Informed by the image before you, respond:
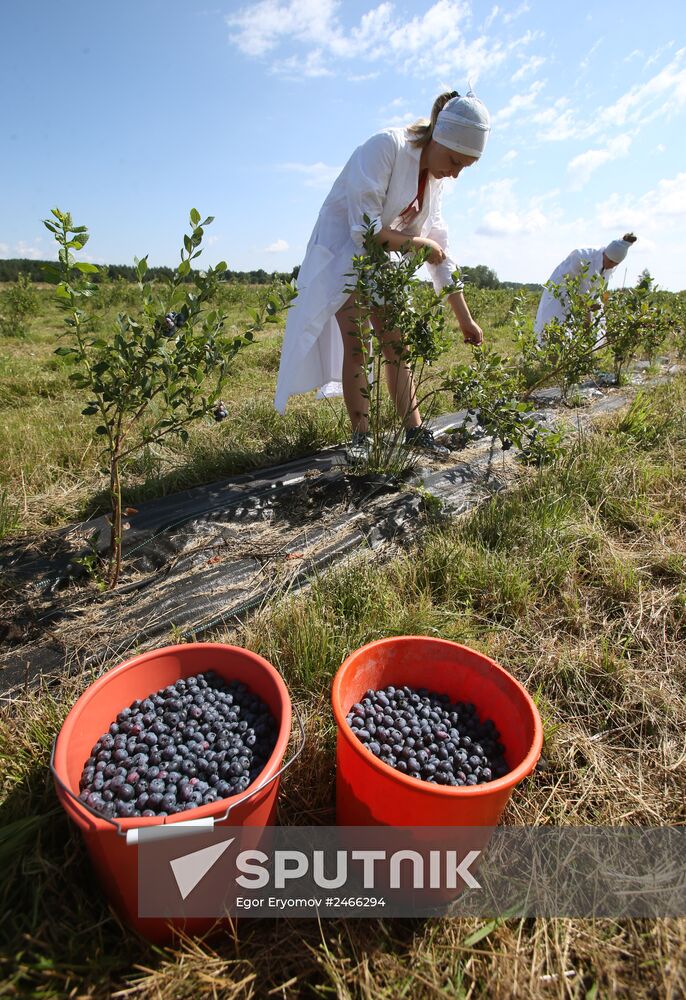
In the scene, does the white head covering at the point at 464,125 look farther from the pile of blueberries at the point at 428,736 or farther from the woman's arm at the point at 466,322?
the pile of blueberries at the point at 428,736

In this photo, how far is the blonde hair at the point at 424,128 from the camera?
243 cm

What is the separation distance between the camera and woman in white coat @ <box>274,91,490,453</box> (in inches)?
93.7

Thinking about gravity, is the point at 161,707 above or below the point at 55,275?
below

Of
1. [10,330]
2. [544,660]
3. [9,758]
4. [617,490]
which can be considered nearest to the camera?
[9,758]

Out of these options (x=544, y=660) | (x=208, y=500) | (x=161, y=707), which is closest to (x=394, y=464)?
(x=208, y=500)

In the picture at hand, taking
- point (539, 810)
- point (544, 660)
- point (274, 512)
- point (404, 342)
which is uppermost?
point (404, 342)

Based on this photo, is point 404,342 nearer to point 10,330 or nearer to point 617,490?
point 617,490

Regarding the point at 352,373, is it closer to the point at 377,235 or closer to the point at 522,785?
the point at 377,235

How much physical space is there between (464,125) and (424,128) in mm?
299

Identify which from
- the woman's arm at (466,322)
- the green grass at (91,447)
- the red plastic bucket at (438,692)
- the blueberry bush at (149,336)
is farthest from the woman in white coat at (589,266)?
the red plastic bucket at (438,692)

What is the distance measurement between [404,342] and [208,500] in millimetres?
1153

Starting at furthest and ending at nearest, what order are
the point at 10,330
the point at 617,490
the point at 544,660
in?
1. the point at 10,330
2. the point at 617,490
3. the point at 544,660

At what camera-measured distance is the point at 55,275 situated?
1.40 m

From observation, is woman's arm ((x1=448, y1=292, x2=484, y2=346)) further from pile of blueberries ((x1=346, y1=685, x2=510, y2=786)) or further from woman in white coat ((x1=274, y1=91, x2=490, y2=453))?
pile of blueberries ((x1=346, y1=685, x2=510, y2=786))
